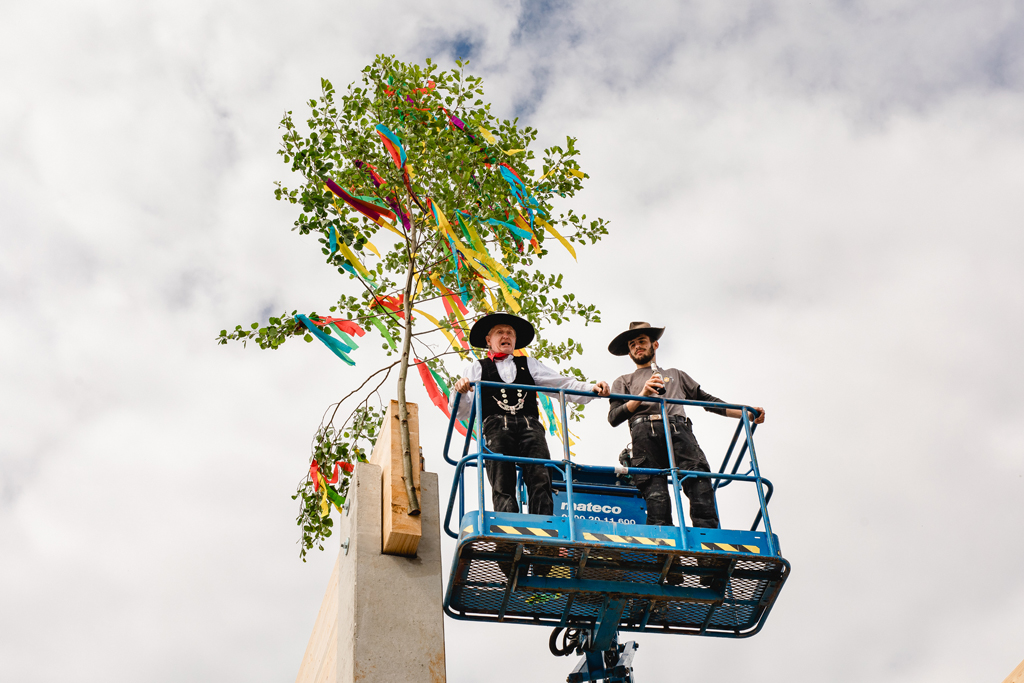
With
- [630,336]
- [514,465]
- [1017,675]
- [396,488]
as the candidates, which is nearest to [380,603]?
[396,488]

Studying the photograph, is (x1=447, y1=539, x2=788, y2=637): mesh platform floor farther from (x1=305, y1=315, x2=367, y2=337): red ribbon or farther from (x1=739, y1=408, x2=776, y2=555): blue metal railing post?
(x1=305, y1=315, x2=367, y2=337): red ribbon

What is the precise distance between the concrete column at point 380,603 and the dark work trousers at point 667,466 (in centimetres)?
164

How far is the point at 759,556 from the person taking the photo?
5.88 m

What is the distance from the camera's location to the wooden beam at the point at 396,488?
20.0 feet

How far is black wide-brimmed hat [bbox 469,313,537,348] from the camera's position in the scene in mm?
7059

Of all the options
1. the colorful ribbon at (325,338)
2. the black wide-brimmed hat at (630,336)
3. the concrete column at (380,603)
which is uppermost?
the colorful ribbon at (325,338)

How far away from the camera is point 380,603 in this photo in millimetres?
5840

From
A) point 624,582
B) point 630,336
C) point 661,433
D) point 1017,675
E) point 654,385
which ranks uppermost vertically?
point 630,336

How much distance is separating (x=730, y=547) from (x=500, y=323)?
260cm

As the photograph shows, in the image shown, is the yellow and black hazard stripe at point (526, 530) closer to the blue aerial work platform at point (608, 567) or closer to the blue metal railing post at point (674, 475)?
the blue aerial work platform at point (608, 567)

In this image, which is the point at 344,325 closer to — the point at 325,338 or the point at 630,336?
the point at 325,338

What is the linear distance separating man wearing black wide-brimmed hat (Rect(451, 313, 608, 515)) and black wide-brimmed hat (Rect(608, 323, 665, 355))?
2.51ft

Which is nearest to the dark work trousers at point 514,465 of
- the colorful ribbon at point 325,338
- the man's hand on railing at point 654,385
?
the man's hand on railing at point 654,385

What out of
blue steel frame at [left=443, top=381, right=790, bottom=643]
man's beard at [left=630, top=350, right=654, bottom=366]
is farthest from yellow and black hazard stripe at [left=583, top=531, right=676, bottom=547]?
man's beard at [left=630, top=350, right=654, bottom=366]
